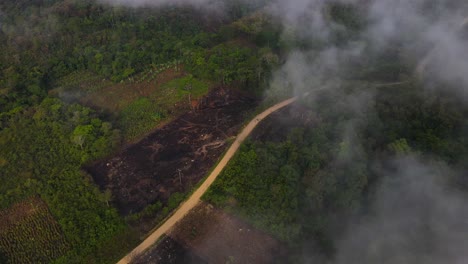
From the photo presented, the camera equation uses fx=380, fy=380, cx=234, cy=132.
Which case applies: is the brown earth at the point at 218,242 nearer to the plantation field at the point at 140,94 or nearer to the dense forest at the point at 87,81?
the dense forest at the point at 87,81

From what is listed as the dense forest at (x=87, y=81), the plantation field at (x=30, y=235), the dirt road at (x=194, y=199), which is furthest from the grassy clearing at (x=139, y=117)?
the plantation field at (x=30, y=235)

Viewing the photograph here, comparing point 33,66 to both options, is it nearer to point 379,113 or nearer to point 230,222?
point 230,222

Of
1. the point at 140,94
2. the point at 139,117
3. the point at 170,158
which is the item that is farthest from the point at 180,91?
the point at 170,158

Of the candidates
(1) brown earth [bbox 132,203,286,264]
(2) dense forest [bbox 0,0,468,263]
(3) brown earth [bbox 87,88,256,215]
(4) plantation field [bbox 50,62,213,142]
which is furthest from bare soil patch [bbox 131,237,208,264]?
(4) plantation field [bbox 50,62,213,142]

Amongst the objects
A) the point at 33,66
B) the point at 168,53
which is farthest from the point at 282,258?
the point at 33,66

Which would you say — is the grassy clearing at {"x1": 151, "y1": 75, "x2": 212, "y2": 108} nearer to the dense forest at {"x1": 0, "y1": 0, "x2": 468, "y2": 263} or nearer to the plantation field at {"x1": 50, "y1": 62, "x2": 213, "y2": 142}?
the plantation field at {"x1": 50, "y1": 62, "x2": 213, "y2": 142}
